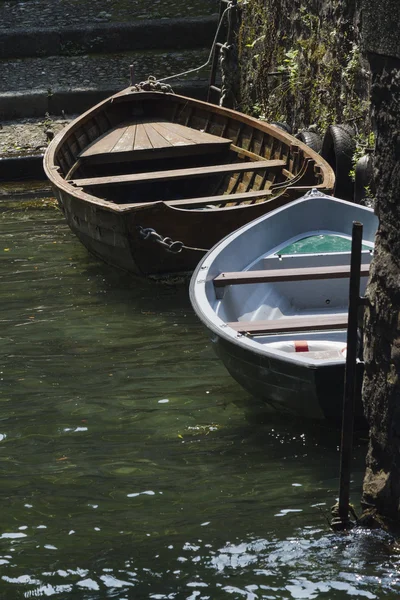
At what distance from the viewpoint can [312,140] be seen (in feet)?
31.9

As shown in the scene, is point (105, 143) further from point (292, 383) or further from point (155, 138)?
point (292, 383)

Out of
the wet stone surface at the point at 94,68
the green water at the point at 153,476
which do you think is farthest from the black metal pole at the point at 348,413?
the wet stone surface at the point at 94,68

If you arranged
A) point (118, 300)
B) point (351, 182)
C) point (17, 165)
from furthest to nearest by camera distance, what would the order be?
point (17, 165)
point (351, 182)
point (118, 300)

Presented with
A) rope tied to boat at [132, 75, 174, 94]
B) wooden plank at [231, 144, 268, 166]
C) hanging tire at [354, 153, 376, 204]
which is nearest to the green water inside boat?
hanging tire at [354, 153, 376, 204]

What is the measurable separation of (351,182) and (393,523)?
555 cm

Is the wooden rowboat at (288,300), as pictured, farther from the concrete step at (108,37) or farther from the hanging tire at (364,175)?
the concrete step at (108,37)

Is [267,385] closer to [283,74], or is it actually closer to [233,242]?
[233,242]

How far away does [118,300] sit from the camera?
305 inches

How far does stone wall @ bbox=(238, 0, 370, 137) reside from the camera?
29.5 ft

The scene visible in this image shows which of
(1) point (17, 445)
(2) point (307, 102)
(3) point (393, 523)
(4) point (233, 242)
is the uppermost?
(2) point (307, 102)

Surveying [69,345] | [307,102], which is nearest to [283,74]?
[307,102]

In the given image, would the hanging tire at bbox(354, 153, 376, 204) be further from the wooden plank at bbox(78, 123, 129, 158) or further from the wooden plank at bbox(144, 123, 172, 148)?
the wooden plank at bbox(78, 123, 129, 158)

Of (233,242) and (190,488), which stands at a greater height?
(233,242)

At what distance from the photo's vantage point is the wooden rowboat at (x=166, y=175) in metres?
7.54
